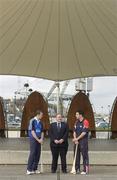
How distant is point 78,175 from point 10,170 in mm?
1939

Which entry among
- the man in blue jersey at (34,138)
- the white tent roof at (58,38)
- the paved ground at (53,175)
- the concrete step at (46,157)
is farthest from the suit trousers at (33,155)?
the white tent roof at (58,38)

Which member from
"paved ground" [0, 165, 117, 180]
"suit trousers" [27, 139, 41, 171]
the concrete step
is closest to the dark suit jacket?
"suit trousers" [27, 139, 41, 171]

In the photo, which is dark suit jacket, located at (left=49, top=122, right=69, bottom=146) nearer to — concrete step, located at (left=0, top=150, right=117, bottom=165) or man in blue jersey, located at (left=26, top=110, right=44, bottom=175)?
man in blue jersey, located at (left=26, top=110, right=44, bottom=175)

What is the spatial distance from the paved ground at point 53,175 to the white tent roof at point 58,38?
6.10 meters

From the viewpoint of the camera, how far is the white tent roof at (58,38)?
1707 centimetres

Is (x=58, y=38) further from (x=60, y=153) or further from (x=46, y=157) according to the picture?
(x=60, y=153)

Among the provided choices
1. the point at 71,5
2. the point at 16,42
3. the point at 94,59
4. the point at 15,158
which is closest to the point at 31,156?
the point at 15,158

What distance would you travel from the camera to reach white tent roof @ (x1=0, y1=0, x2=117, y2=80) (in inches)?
672

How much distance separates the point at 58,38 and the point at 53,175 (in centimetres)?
862

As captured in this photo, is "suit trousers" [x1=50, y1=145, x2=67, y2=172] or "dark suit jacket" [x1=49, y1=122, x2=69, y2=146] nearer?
→ "dark suit jacket" [x1=49, y1=122, x2=69, y2=146]

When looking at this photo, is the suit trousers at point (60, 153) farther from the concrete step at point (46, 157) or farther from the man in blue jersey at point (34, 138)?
the concrete step at point (46, 157)

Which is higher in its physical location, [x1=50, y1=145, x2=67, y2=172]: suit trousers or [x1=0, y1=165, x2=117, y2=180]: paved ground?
[x1=50, y1=145, x2=67, y2=172]: suit trousers

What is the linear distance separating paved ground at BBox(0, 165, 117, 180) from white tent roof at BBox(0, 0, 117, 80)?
20.0 feet

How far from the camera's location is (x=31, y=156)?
38.8 feet
